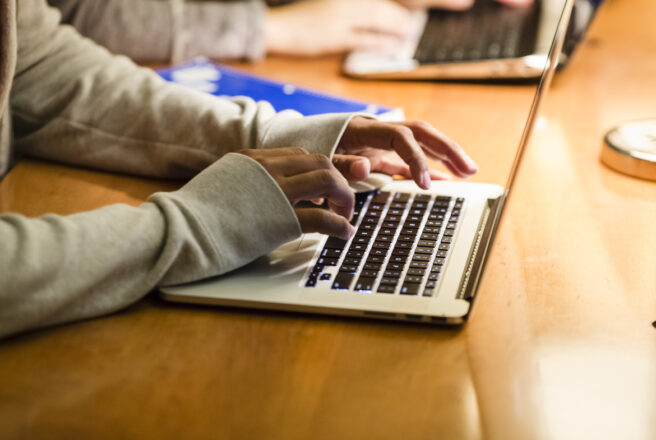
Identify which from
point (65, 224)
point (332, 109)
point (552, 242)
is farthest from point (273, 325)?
point (332, 109)

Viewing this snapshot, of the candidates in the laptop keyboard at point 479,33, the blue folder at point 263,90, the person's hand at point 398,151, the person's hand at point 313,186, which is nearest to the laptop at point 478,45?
the laptop keyboard at point 479,33

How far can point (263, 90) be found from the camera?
36.0 inches

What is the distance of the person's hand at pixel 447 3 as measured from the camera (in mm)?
1154

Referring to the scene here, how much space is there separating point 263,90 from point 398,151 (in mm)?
304

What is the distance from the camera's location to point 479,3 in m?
1.16

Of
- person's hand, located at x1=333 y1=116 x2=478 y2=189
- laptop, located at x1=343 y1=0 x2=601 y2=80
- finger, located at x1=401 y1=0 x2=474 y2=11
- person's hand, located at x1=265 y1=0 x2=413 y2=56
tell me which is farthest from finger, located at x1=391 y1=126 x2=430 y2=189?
finger, located at x1=401 y1=0 x2=474 y2=11

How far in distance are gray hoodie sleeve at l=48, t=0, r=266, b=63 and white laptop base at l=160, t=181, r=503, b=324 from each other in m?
0.57

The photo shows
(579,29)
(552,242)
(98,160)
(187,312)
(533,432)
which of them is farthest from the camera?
(579,29)

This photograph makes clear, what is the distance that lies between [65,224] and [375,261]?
9.4 inches

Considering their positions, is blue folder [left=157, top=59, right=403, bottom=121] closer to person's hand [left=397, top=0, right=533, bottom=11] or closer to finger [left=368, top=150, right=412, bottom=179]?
finger [left=368, top=150, right=412, bottom=179]

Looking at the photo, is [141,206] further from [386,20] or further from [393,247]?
[386,20]

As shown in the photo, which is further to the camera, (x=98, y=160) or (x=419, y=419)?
(x=98, y=160)

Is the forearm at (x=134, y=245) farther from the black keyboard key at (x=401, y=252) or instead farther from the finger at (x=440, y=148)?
the finger at (x=440, y=148)

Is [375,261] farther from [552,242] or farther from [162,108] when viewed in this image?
[162,108]
